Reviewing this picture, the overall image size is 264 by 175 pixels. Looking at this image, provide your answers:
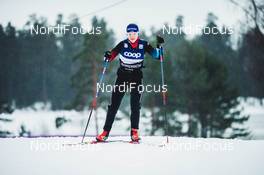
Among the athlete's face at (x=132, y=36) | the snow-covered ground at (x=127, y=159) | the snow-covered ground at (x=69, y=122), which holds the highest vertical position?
the athlete's face at (x=132, y=36)

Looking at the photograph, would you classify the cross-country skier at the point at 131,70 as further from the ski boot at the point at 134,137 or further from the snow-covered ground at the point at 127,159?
the snow-covered ground at the point at 127,159

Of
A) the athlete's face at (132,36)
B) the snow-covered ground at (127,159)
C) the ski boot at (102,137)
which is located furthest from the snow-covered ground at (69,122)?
the snow-covered ground at (127,159)

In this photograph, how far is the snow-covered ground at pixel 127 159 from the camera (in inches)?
131

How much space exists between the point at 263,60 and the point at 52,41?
45.3m

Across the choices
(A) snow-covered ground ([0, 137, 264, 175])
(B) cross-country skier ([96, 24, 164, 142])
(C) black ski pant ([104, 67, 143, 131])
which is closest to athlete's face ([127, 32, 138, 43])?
(B) cross-country skier ([96, 24, 164, 142])

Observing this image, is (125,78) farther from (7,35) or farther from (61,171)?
(7,35)

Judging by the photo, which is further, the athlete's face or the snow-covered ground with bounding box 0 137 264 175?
the athlete's face

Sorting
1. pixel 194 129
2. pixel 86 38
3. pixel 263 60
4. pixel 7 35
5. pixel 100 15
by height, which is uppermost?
pixel 100 15

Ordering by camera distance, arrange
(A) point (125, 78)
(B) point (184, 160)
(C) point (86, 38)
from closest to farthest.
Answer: (B) point (184, 160)
(A) point (125, 78)
(C) point (86, 38)

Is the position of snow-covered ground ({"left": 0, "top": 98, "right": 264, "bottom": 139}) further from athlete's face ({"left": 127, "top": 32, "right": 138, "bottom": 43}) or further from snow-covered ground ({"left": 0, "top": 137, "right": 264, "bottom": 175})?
snow-covered ground ({"left": 0, "top": 137, "right": 264, "bottom": 175})

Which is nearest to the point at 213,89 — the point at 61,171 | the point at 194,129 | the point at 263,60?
the point at 194,129

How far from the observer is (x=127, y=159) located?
3.75 m

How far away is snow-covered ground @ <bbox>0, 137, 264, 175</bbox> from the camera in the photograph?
10.9 feet

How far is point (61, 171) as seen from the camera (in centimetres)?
327
